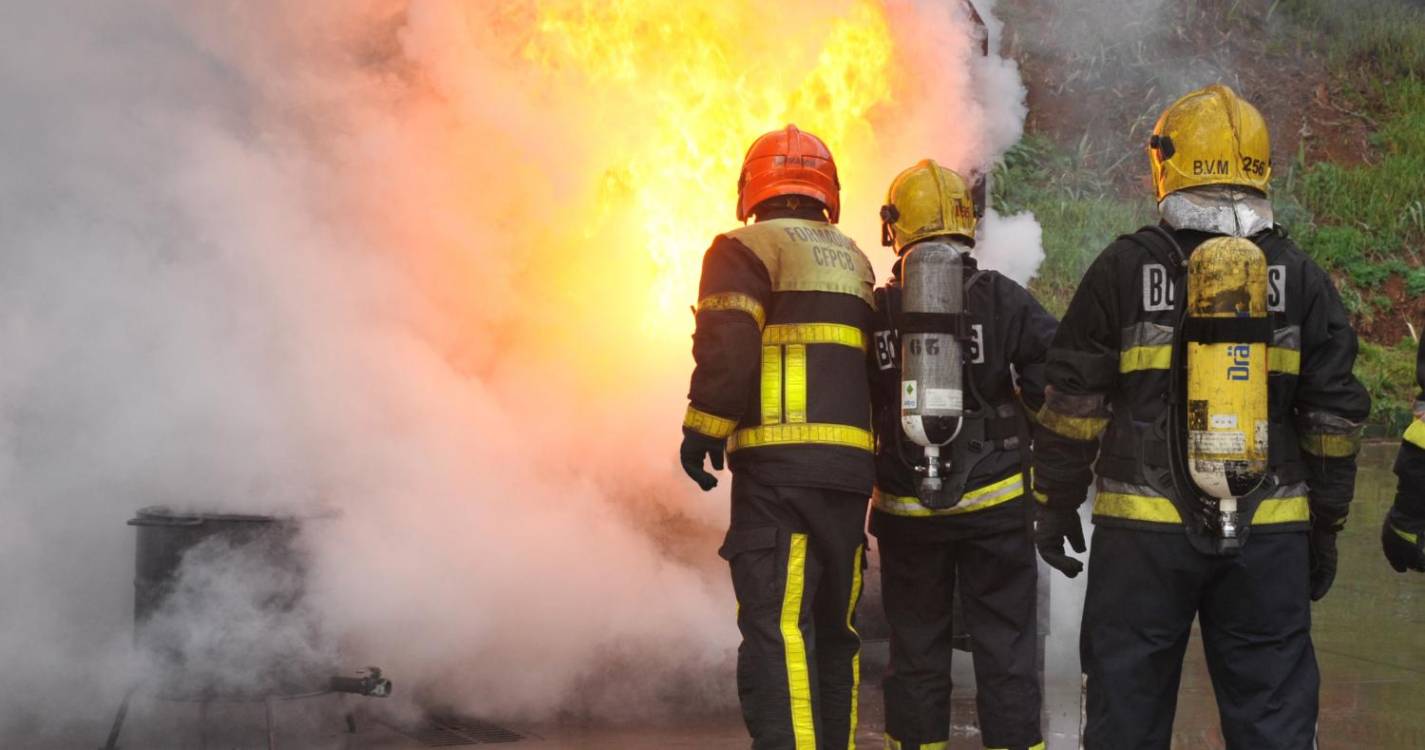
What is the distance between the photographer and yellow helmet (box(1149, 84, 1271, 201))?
143 inches

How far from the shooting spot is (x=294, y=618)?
480cm

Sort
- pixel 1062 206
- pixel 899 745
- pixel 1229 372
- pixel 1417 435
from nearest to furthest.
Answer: pixel 1229 372 < pixel 1417 435 < pixel 899 745 < pixel 1062 206

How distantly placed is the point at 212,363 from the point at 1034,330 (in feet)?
9.39

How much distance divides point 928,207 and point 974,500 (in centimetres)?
88

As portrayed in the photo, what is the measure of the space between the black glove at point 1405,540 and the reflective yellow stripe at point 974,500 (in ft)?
3.16

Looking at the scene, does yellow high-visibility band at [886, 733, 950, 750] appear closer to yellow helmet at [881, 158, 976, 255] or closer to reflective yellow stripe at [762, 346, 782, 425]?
reflective yellow stripe at [762, 346, 782, 425]

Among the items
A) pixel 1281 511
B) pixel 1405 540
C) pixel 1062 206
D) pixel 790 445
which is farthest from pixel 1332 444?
pixel 1062 206

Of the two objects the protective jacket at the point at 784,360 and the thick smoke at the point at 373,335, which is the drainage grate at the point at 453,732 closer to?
the thick smoke at the point at 373,335

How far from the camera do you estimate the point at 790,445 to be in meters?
4.16

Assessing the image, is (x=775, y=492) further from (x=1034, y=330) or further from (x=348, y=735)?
(x=348, y=735)

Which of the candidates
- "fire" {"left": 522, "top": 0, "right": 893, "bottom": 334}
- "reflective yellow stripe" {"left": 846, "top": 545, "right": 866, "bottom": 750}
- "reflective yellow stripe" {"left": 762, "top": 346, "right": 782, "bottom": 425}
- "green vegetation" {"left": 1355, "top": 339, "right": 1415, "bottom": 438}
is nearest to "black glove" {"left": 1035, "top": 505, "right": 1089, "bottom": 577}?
"reflective yellow stripe" {"left": 846, "top": 545, "right": 866, "bottom": 750}

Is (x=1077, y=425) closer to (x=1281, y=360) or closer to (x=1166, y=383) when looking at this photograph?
(x=1166, y=383)

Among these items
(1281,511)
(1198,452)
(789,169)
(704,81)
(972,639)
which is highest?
(704,81)

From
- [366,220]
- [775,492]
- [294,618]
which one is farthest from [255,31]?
[775,492]
